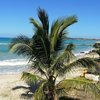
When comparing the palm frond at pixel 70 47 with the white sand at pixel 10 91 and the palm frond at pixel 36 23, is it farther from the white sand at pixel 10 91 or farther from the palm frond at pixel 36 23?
the white sand at pixel 10 91

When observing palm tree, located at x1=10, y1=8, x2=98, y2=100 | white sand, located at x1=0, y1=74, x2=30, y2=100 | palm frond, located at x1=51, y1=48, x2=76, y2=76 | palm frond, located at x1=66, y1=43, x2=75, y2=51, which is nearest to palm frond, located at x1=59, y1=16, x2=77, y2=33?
palm tree, located at x1=10, y1=8, x2=98, y2=100

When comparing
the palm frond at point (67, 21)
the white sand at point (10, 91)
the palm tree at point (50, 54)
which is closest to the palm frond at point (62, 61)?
the palm tree at point (50, 54)

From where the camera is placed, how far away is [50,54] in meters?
13.1

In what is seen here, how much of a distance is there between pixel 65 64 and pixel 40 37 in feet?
5.47

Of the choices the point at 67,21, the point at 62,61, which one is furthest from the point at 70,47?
the point at 67,21

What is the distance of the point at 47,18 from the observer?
12.9 m

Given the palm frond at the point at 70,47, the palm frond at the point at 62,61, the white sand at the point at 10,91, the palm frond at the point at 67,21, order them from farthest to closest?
the white sand at the point at 10,91
the palm frond at the point at 70,47
the palm frond at the point at 67,21
the palm frond at the point at 62,61

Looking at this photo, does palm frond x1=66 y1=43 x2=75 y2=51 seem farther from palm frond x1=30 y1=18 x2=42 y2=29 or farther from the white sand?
the white sand

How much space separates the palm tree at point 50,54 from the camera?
12820mm

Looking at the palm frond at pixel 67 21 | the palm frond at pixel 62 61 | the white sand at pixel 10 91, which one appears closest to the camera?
the palm frond at pixel 62 61

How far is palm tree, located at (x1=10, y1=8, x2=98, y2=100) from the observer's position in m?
12.8

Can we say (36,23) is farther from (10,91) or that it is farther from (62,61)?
(10,91)

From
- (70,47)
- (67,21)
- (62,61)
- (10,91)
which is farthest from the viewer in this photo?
(10,91)

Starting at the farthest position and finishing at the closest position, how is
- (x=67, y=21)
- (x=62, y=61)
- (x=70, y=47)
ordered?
(x=70, y=47) < (x=67, y=21) < (x=62, y=61)
